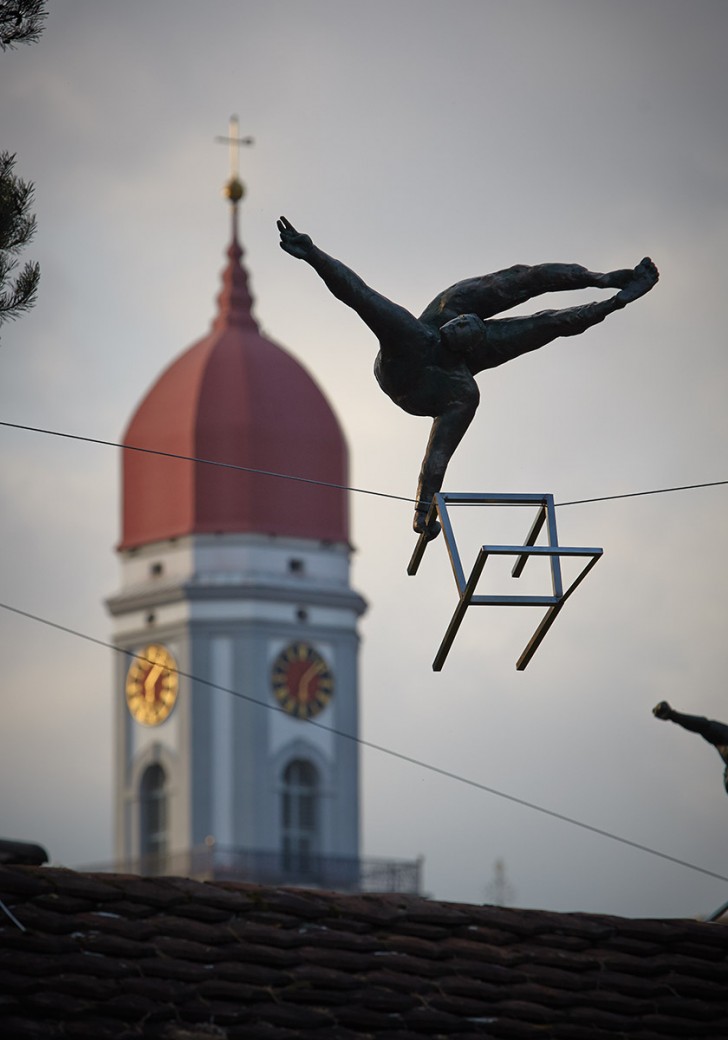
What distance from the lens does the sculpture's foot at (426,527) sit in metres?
15.9

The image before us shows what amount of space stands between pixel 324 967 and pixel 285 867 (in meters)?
74.3

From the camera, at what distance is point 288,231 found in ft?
49.8

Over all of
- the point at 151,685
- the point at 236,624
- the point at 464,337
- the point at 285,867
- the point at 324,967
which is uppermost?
the point at 236,624

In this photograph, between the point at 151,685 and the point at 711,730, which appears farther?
the point at 151,685

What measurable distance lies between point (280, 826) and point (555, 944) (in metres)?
75.0

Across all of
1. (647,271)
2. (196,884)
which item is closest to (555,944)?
(196,884)

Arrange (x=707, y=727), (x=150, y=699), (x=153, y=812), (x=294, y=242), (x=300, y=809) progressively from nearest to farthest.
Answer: (x=294, y=242)
(x=707, y=727)
(x=150, y=699)
(x=153, y=812)
(x=300, y=809)

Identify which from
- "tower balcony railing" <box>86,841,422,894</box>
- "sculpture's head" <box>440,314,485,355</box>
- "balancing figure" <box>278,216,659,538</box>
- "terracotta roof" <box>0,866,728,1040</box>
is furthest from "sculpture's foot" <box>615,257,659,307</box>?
"tower balcony railing" <box>86,841,422,894</box>

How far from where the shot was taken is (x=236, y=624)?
91.6 m

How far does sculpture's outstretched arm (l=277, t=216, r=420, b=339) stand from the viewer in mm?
15180

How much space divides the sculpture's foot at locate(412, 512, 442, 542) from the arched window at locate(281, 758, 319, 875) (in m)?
75.8

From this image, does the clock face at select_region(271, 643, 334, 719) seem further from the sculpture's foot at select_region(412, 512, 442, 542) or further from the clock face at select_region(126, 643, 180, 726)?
the sculpture's foot at select_region(412, 512, 442, 542)

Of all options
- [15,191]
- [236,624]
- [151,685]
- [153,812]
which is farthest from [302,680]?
[15,191]

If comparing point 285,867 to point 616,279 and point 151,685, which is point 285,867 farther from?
point 616,279
